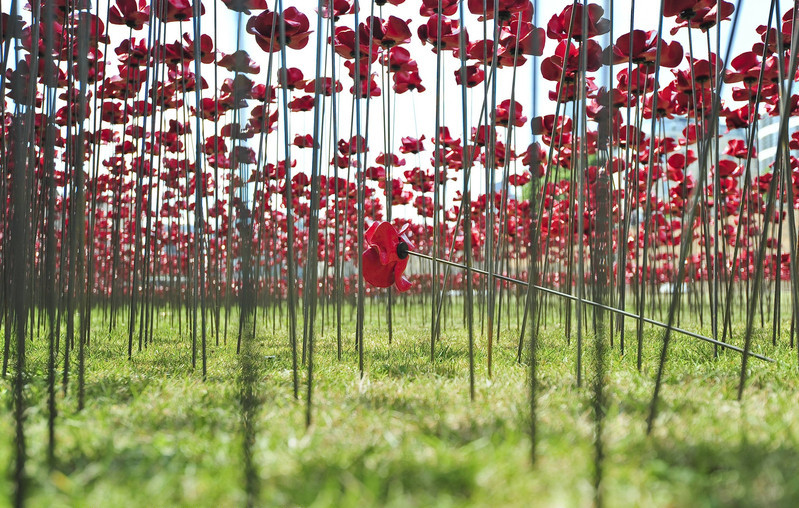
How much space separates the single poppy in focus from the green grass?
0.33m

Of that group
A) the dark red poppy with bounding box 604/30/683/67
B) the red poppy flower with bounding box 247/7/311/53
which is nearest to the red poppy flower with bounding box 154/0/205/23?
the red poppy flower with bounding box 247/7/311/53

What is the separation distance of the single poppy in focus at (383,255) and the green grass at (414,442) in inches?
13.1

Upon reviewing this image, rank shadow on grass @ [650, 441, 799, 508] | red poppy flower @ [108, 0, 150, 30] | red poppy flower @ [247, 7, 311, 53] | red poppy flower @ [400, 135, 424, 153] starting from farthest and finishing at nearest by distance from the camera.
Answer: red poppy flower @ [400, 135, 424, 153] < red poppy flower @ [108, 0, 150, 30] < red poppy flower @ [247, 7, 311, 53] < shadow on grass @ [650, 441, 799, 508]

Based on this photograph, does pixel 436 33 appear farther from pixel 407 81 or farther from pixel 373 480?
pixel 373 480

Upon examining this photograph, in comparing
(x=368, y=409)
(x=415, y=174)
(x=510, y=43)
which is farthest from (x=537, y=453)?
(x=415, y=174)

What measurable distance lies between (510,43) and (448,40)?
15 centimetres

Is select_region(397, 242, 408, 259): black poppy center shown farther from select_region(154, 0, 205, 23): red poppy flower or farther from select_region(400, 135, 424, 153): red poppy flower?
select_region(400, 135, 424, 153): red poppy flower

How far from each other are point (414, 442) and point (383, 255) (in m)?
0.82

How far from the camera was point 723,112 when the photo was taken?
6.70ft

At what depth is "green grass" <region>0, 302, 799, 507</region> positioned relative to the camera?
0.54 meters

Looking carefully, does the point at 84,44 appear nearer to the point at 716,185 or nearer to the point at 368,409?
the point at 368,409

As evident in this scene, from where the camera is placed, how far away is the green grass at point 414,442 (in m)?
0.54

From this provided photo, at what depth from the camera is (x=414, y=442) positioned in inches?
26.9

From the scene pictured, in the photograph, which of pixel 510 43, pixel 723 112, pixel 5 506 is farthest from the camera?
pixel 723 112
